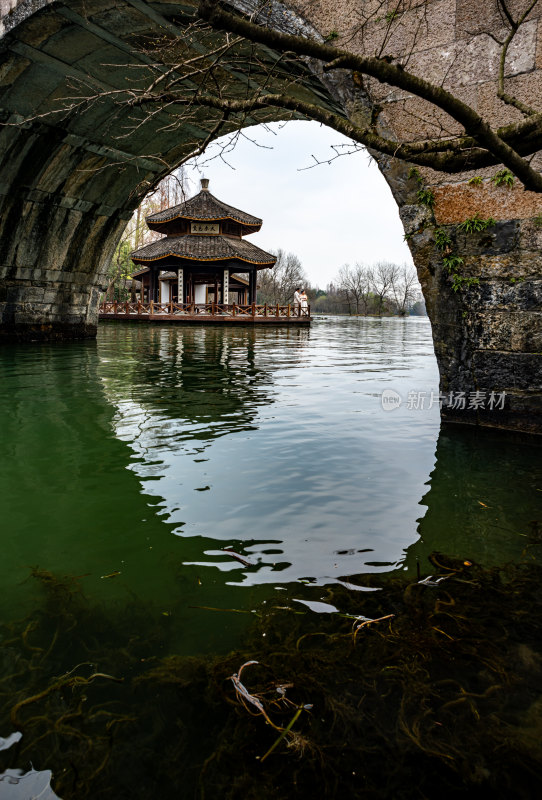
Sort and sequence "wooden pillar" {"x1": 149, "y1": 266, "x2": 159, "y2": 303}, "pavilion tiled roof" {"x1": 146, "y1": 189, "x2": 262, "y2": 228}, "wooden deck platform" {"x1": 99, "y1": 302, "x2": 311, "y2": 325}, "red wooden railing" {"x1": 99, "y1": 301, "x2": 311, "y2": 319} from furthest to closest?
"wooden pillar" {"x1": 149, "y1": 266, "x2": 159, "y2": 303}
"pavilion tiled roof" {"x1": 146, "y1": 189, "x2": 262, "y2": 228}
"red wooden railing" {"x1": 99, "y1": 301, "x2": 311, "y2": 319}
"wooden deck platform" {"x1": 99, "y1": 302, "x2": 311, "y2": 325}

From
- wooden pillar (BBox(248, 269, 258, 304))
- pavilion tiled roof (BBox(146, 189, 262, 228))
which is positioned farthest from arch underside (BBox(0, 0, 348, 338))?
wooden pillar (BBox(248, 269, 258, 304))

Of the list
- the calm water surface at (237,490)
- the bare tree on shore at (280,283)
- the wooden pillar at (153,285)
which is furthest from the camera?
the bare tree on shore at (280,283)

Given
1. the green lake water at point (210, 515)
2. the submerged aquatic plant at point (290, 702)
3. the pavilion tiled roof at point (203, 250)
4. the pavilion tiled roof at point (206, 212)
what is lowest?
the submerged aquatic plant at point (290, 702)

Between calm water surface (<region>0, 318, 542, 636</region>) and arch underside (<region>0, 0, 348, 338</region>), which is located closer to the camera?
calm water surface (<region>0, 318, 542, 636</region>)

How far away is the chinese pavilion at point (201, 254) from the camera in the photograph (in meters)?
30.3

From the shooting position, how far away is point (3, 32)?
6.05 meters

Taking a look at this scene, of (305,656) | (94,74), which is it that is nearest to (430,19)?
(305,656)

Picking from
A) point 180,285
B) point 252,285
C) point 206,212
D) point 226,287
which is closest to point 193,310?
point 180,285

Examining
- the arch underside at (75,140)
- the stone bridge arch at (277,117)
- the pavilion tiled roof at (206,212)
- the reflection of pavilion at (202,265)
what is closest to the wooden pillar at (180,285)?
the reflection of pavilion at (202,265)

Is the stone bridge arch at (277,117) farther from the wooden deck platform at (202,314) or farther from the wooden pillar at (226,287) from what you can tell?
the wooden pillar at (226,287)

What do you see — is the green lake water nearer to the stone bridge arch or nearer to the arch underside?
the stone bridge arch

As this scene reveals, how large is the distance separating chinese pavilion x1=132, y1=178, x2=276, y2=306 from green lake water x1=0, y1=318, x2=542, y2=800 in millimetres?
26058

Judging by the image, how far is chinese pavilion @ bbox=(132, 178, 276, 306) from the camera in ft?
99.5

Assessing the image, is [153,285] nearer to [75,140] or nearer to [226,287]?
[226,287]
